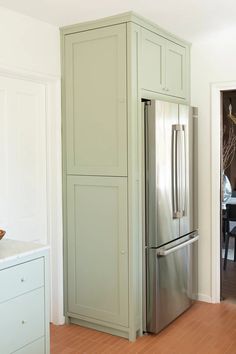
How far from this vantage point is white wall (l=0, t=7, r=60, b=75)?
320 centimetres

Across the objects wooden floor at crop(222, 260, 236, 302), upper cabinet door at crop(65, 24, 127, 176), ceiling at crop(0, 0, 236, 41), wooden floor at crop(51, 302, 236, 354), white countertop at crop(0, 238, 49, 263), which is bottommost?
wooden floor at crop(51, 302, 236, 354)

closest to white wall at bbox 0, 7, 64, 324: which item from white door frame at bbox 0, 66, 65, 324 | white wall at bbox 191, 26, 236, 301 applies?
white door frame at bbox 0, 66, 65, 324

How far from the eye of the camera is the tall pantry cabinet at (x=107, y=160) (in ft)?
11.1

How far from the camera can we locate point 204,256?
14.1 ft

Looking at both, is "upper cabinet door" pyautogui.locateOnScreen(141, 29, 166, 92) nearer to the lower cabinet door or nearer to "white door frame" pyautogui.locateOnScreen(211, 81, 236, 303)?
"white door frame" pyautogui.locateOnScreen(211, 81, 236, 303)

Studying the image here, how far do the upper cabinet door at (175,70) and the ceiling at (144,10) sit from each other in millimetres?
262

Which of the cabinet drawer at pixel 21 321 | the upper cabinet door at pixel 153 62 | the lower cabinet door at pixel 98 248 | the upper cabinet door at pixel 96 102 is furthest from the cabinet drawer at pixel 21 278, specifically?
the upper cabinet door at pixel 153 62

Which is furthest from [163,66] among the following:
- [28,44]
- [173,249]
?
[173,249]

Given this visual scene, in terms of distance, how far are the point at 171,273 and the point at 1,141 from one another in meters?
1.80

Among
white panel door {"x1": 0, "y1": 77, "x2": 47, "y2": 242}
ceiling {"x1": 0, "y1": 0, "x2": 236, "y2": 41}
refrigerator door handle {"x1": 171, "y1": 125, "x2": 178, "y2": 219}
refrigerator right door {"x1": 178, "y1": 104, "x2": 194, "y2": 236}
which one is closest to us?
ceiling {"x1": 0, "y1": 0, "x2": 236, "y2": 41}

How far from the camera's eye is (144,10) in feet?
10.6

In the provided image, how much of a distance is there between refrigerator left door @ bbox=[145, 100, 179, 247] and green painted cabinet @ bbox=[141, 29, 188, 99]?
218 millimetres

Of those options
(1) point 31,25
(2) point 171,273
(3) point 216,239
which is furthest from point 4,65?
(3) point 216,239

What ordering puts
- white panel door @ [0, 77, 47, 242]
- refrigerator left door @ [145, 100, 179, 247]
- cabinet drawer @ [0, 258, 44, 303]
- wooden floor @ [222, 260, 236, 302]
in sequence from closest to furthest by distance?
cabinet drawer @ [0, 258, 44, 303] < white panel door @ [0, 77, 47, 242] < refrigerator left door @ [145, 100, 179, 247] < wooden floor @ [222, 260, 236, 302]
